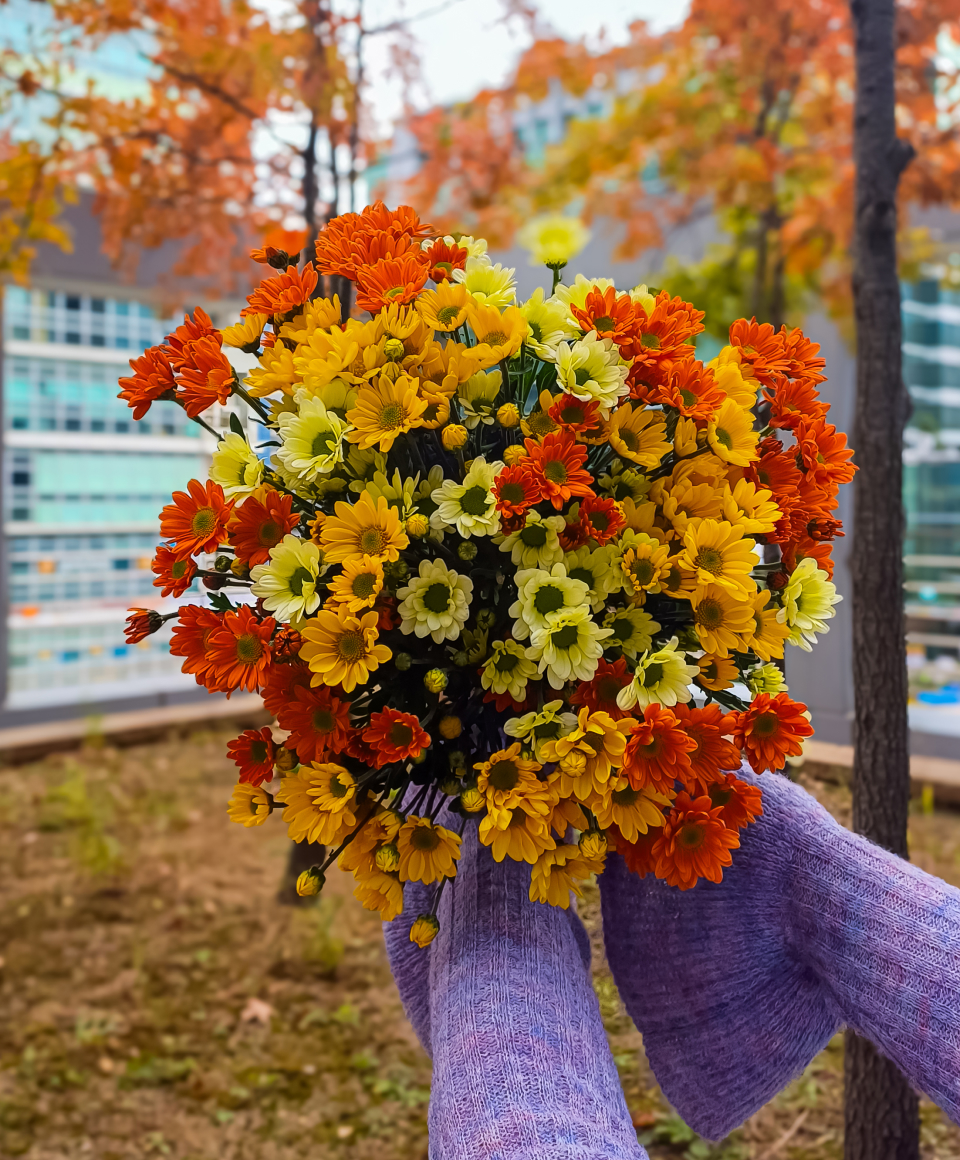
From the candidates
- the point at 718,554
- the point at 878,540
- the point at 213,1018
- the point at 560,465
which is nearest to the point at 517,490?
the point at 560,465

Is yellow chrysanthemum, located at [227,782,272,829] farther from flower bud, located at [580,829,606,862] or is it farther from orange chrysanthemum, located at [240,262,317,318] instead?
orange chrysanthemum, located at [240,262,317,318]

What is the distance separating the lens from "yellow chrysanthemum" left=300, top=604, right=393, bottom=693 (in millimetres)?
525

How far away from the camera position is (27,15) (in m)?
2.96

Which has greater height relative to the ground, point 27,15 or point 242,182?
point 27,15

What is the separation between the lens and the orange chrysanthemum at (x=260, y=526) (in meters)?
0.57

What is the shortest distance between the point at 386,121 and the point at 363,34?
1.82 feet

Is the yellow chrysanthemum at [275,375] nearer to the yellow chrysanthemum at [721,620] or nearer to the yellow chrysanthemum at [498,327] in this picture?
the yellow chrysanthemum at [498,327]

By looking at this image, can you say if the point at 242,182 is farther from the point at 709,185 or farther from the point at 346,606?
the point at 346,606

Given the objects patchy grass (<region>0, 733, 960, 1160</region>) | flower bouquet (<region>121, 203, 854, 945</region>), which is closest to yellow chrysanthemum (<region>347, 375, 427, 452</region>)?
flower bouquet (<region>121, 203, 854, 945</region>)

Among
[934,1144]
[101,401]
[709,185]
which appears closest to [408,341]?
[934,1144]

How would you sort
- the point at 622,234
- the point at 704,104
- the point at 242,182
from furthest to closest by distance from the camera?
1. the point at 622,234
2. the point at 704,104
3. the point at 242,182

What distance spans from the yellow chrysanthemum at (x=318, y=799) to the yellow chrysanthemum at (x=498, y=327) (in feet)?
0.97

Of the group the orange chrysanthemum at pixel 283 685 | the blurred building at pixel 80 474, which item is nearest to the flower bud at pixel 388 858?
the orange chrysanthemum at pixel 283 685

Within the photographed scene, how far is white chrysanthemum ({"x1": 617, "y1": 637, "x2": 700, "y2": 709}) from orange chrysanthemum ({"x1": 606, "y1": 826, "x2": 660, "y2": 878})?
0.31 feet
